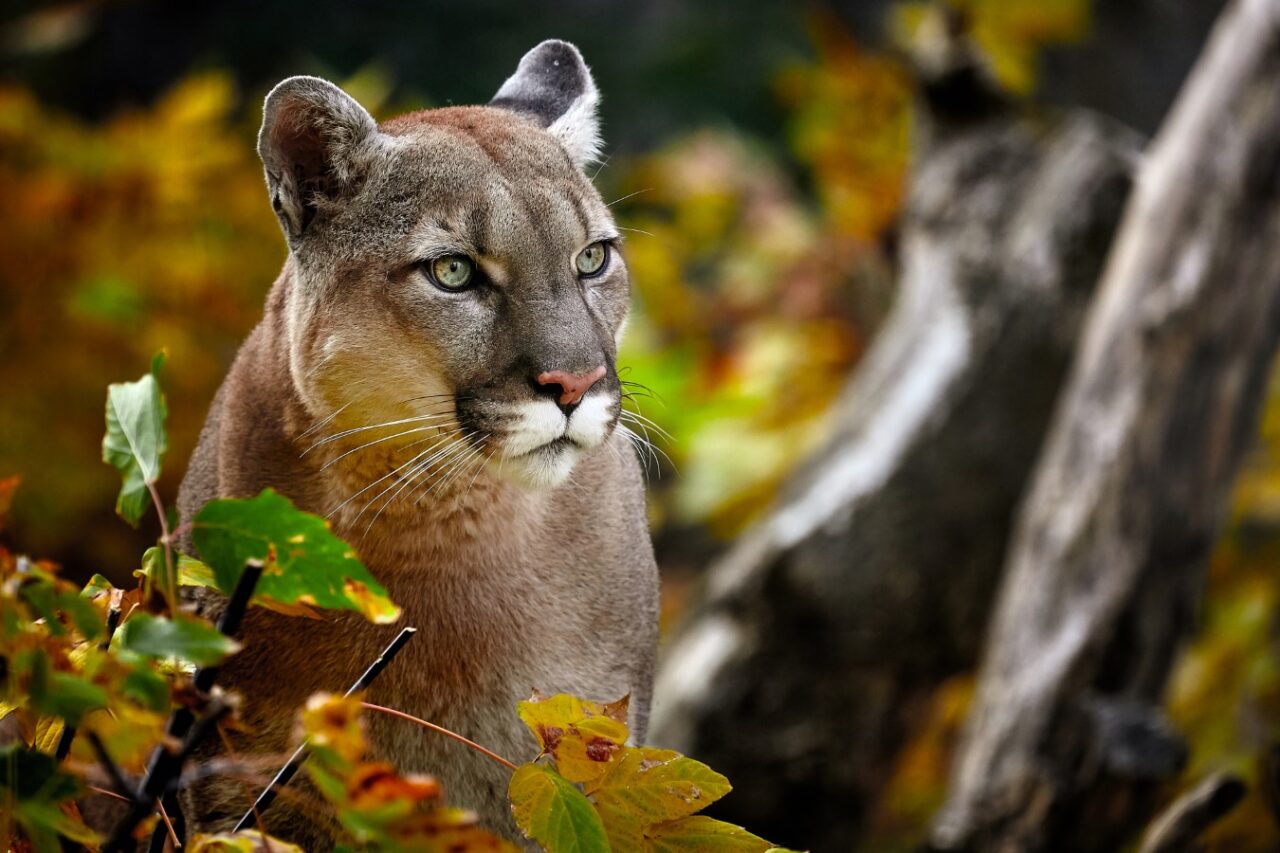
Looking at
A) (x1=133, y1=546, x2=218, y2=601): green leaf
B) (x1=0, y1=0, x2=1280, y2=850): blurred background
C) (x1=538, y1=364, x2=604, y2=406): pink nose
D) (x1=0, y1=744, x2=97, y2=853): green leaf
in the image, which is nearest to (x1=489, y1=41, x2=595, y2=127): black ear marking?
(x1=0, y1=0, x2=1280, y2=850): blurred background

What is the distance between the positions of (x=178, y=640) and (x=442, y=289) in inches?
53.0

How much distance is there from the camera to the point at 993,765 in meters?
5.24

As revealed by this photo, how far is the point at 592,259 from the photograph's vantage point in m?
3.13

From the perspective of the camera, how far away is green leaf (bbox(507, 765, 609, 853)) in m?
1.99

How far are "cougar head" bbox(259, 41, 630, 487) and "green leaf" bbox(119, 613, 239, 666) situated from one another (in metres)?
1.14

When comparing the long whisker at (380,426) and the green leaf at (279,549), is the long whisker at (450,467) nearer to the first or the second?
the long whisker at (380,426)

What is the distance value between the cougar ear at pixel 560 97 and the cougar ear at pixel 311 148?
480 millimetres

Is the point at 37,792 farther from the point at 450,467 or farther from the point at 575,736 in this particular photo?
the point at 450,467

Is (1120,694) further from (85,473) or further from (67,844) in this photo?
(85,473)

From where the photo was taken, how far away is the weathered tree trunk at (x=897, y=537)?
5980 mm

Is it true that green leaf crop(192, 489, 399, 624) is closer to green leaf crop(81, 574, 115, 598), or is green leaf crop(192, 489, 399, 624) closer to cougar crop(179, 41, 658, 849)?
green leaf crop(81, 574, 115, 598)

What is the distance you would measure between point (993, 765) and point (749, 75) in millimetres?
7882

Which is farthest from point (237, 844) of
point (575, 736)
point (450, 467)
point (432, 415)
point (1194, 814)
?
point (1194, 814)

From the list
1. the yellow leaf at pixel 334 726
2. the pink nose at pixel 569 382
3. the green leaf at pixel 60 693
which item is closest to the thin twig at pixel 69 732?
the green leaf at pixel 60 693
